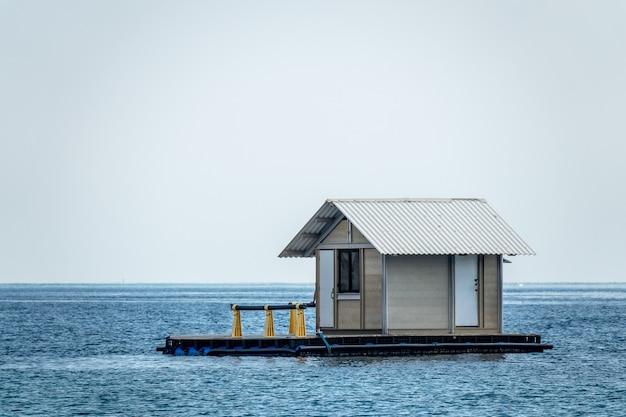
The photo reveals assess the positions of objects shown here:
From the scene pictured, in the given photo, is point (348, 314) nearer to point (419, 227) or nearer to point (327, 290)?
point (327, 290)

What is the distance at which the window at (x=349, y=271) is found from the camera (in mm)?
53969

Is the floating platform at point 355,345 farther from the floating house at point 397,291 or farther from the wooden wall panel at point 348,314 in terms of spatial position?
the wooden wall panel at point 348,314

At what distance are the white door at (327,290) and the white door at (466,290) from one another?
15.8ft

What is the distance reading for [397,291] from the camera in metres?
53.2

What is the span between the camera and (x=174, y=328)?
95.7 meters

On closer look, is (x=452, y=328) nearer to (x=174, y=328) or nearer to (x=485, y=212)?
(x=485, y=212)

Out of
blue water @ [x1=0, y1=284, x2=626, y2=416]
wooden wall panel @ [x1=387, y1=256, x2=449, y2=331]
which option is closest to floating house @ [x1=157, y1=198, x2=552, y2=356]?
wooden wall panel @ [x1=387, y1=256, x2=449, y2=331]

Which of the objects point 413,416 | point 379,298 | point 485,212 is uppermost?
point 485,212

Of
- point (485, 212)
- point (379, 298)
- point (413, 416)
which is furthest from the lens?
point (485, 212)

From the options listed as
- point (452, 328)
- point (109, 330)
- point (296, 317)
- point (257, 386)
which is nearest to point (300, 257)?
point (296, 317)

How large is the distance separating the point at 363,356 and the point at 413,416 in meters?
13.6

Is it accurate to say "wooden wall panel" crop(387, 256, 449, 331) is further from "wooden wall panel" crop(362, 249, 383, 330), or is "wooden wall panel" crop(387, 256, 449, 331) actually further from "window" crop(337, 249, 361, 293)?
"window" crop(337, 249, 361, 293)

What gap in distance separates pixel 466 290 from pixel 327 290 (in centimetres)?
544

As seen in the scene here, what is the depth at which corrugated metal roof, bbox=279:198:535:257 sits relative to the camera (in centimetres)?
5319
